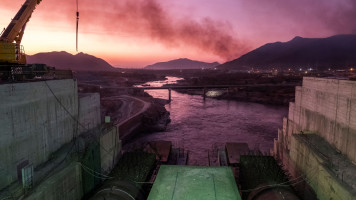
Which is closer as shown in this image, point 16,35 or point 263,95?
point 16,35

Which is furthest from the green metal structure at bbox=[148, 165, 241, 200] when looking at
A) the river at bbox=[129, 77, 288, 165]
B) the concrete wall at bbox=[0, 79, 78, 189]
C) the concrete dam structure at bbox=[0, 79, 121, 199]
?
the river at bbox=[129, 77, 288, 165]

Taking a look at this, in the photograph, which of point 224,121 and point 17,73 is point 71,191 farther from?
point 224,121

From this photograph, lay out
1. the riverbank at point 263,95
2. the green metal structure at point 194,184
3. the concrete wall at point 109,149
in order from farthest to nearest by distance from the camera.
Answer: the riverbank at point 263,95
the concrete wall at point 109,149
the green metal structure at point 194,184

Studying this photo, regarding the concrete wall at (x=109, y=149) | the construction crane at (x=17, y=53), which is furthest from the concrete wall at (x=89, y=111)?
the construction crane at (x=17, y=53)

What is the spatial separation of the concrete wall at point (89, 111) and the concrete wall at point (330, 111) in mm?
22485

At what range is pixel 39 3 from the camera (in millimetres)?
24281

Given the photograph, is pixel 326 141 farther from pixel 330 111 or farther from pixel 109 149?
pixel 109 149

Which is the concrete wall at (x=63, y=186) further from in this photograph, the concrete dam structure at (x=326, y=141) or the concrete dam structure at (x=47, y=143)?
the concrete dam structure at (x=326, y=141)

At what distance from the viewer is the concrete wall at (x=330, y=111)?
18.0m

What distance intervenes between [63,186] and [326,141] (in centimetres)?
2098

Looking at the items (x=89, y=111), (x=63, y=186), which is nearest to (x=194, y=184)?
(x=63, y=186)

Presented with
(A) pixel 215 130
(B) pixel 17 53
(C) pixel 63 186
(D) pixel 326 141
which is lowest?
(A) pixel 215 130

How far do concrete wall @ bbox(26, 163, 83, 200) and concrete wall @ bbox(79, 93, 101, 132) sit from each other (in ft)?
22.8

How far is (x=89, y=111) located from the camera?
26.5 m
